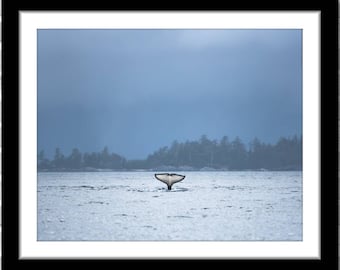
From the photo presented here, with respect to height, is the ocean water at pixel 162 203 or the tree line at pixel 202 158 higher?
the tree line at pixel 202 158

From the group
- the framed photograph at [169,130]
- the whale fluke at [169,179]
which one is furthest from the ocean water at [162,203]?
the whale fluke at [169,179]

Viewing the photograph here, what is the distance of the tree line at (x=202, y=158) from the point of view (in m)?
25.2

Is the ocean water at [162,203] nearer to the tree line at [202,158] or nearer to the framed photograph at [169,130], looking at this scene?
the framed photograph at [169,130]

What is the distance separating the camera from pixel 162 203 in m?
15.1

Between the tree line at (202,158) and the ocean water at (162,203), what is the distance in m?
0.57

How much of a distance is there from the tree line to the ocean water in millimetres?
572

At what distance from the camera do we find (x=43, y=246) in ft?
8.61

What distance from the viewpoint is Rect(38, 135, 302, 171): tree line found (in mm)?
25234

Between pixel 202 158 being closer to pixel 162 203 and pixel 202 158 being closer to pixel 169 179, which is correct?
pixel 169 179

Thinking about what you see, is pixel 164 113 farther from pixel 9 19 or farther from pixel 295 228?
pixel 9 19

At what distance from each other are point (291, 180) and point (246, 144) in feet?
20.7

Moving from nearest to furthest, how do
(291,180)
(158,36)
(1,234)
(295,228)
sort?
(1,234), (295,228), (291,180), (158,36)

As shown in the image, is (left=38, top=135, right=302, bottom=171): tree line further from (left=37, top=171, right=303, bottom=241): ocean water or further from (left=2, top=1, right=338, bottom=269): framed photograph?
(left=37, top=171, right=303, bottom=241): ocean water

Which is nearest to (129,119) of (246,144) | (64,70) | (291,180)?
(64,70)
